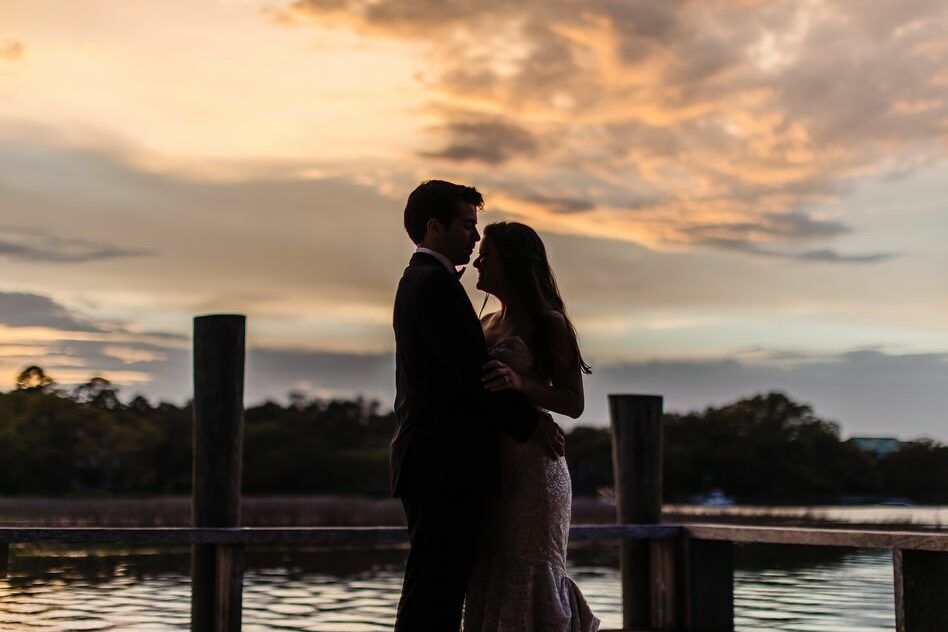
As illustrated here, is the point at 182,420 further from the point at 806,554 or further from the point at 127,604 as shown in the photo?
the point at 127,604

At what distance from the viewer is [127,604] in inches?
469

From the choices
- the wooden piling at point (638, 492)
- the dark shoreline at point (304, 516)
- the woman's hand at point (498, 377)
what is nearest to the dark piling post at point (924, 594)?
the wooden piling at point (638, 492)

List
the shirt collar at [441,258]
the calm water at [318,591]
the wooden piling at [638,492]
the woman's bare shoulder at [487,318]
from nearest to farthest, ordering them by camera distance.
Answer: the shirt collar at [441,258] → the woman's bare shoulder at [487,318] → the wooden piling at [638,492] → the calm water at [318,591]

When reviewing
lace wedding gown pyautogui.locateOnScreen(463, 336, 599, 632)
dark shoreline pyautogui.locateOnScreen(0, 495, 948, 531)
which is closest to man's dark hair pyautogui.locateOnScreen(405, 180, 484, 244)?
lace wedding gown pyautogui.locateOnScreen(463, 336, 599, 632)

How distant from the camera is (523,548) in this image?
3.96 m

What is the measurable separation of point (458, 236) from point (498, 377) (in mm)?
471

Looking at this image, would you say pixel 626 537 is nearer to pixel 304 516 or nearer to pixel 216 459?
pixel 216 459

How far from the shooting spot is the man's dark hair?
378 centimetres

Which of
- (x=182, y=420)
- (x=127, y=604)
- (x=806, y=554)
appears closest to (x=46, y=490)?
(x=182, y=420)

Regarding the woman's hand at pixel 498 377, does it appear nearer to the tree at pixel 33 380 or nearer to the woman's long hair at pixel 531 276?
the woman's long hair at pixel 531 276

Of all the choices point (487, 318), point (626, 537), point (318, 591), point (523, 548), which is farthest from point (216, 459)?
point (318, 591)

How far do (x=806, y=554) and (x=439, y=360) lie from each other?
74.3 ft

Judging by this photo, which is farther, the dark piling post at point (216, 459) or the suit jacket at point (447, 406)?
the dark piling post at point (216, 459)

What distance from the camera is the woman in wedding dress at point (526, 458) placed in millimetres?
3875
